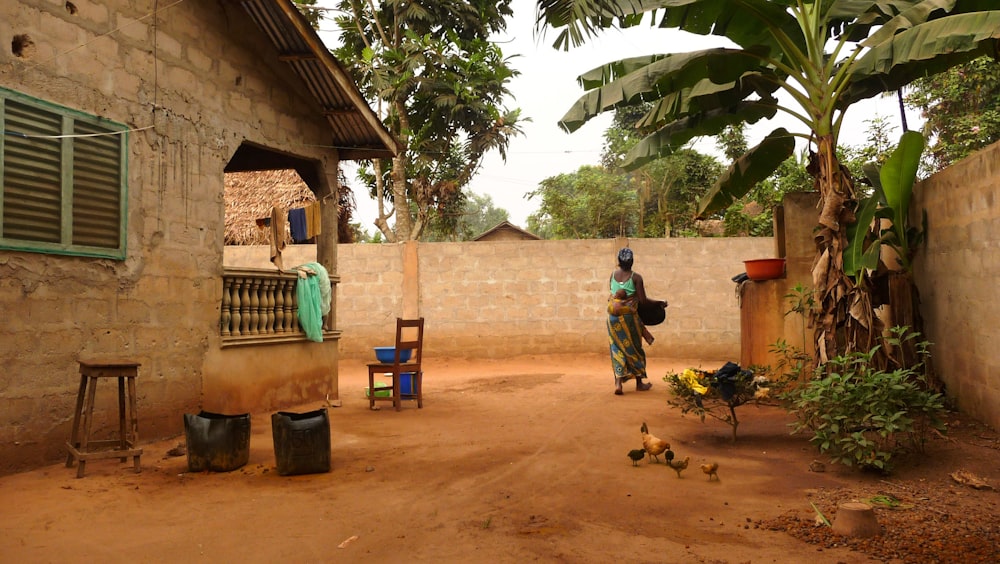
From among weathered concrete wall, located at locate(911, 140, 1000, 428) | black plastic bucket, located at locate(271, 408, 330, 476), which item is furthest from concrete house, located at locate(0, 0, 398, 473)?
weathered concrete wall, located at locate(911, 140, 1000, 428)

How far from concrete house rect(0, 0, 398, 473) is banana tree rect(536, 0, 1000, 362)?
3.35 metres

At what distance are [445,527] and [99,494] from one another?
2394mm

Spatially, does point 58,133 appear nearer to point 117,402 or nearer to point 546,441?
point 117,402

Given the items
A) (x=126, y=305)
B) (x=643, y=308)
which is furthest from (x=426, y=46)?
(x=126, y=305)

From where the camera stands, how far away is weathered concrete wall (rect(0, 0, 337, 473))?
5.35 meters

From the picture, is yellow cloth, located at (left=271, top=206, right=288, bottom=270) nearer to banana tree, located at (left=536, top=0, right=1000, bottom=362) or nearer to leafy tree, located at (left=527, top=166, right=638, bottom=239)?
banana tree, located at (left=536, top=0, right=1000, bottom=362)

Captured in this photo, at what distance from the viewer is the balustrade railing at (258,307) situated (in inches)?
300

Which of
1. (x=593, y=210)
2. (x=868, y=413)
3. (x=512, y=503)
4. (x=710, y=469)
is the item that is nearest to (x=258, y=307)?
(x=512, y=503)

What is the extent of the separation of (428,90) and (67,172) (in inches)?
594

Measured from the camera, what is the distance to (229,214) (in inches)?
716

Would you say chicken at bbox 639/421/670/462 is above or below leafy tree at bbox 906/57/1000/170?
below

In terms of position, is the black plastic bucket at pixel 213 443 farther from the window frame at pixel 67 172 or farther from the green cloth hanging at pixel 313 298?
the green cloth hanging at pixel 313 298

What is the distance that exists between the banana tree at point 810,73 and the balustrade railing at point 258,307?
3757mm

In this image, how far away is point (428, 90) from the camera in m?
20.1
